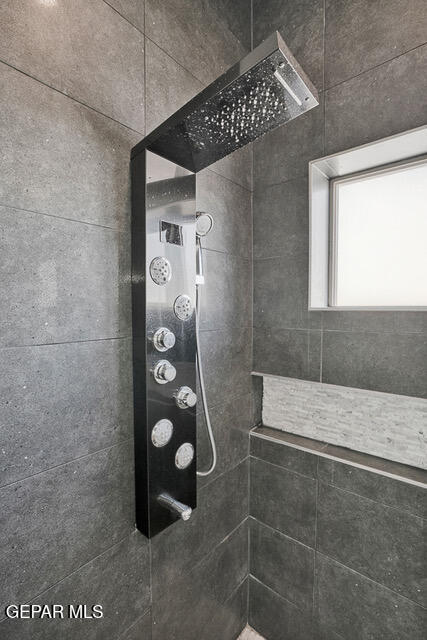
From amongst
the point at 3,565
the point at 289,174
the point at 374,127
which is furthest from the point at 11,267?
the point at 374,127

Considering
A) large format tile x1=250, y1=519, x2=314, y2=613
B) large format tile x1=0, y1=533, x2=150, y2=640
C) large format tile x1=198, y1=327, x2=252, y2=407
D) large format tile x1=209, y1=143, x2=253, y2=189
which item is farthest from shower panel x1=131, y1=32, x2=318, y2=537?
large format tile x1=250, y1=519, x2=314, y2=613

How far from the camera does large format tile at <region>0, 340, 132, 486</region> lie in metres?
0.72

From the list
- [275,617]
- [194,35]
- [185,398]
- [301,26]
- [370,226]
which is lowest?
[275,617]

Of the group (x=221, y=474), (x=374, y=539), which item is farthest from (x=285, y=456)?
(x=374, y=539)

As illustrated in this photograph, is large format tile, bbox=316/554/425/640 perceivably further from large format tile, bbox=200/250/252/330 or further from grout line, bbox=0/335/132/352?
grout line, bbox=0/335/132/352

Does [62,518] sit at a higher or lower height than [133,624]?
higher

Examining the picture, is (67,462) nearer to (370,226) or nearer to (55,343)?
(55,343)

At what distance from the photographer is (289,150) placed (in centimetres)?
140

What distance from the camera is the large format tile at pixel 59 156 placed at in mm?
706

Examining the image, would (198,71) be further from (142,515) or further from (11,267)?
(142,515)

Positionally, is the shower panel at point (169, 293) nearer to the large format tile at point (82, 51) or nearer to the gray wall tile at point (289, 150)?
the large format tile at point (82, 51)

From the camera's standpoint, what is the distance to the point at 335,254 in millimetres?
1450

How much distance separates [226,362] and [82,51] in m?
1.18

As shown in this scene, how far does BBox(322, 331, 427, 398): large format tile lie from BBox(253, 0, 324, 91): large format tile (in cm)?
110
